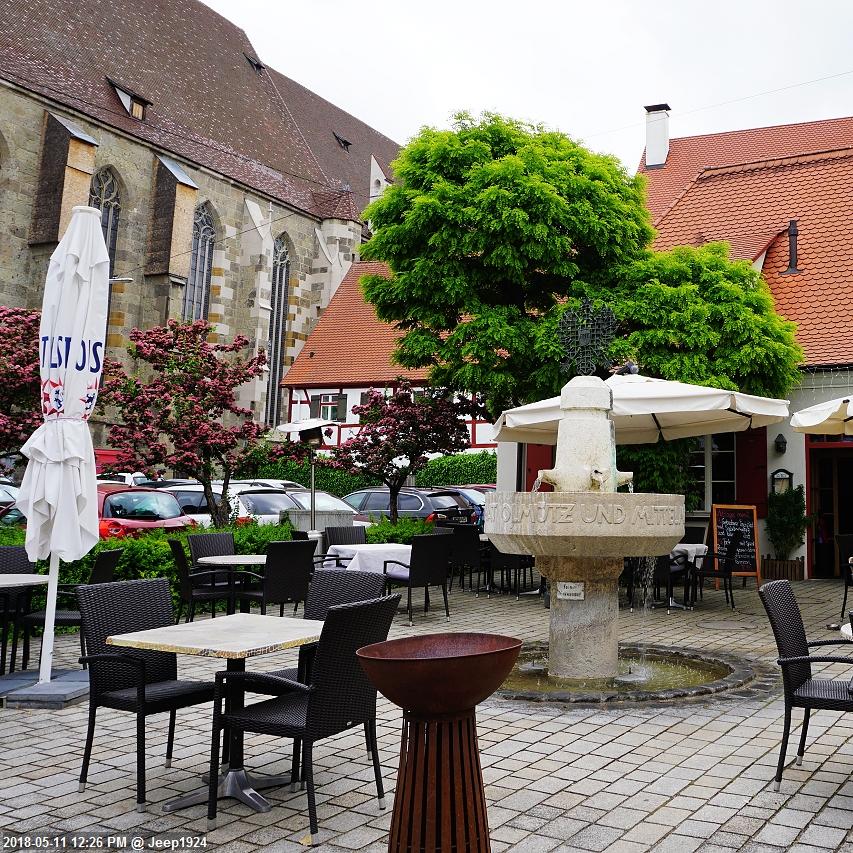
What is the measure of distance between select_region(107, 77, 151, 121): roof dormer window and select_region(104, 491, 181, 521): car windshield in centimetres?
2084

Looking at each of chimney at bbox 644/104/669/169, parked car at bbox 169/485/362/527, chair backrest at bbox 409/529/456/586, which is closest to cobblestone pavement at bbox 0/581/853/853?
chair backrest at bbox 409/529/456/586

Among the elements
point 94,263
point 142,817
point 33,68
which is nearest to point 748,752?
point 142,817

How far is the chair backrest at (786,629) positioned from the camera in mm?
4711

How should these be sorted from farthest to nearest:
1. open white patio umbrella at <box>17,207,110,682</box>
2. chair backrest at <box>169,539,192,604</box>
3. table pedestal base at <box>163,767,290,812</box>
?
chair backrest at <box>169,539,192,604</box> → open white patio umbrella at <box>17,207,110,682</box> → table pedestal base at <box>163,767,290,812</box>

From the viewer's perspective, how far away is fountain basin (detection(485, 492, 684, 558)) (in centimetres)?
645

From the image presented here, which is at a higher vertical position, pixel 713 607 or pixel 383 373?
pixel 383 373

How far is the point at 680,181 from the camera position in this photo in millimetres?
24703

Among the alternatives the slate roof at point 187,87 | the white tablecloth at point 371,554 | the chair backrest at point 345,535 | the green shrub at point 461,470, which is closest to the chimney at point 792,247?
the chair backrest at point 345,535

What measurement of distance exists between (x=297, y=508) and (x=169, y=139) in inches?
788

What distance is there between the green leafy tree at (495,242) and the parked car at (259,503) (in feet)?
11.2

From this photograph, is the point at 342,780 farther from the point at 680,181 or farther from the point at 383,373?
the point at 383,373

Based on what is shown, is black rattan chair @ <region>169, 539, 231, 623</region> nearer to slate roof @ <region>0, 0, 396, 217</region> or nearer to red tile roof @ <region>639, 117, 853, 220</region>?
red tile roof @ <region>639, 117, 853, 220</region>

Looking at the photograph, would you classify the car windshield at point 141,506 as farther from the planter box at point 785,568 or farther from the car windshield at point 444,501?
the planter box at point 785,568

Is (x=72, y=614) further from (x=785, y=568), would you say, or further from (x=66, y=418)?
(x=785, y=568)
